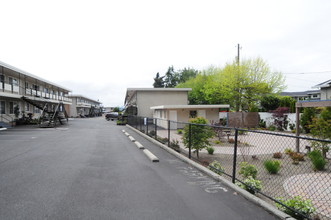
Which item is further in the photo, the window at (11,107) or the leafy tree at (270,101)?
the leafy tree at (270,101)

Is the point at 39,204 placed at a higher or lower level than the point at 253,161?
higher

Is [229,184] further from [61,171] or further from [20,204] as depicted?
[61,171]

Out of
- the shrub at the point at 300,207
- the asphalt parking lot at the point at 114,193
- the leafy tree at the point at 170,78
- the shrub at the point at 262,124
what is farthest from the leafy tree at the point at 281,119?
the leafy tree at the point at 170,78

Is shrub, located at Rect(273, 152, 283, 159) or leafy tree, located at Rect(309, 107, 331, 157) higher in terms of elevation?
leafy tree, located at Rect(309, 107, 331, 157)

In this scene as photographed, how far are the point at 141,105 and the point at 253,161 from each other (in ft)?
68.8

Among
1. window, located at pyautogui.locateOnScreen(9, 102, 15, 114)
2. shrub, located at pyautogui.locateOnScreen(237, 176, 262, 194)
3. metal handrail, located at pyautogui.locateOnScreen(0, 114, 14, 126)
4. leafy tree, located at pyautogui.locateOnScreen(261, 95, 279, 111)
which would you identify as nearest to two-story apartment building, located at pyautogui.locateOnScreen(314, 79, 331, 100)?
leafy tree, located at pyautogui.locateOnScreen(261, 95, 279, 111)

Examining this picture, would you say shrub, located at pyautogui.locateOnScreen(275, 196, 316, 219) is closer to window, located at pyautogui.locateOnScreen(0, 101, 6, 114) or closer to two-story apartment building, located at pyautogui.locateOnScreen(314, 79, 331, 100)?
two-story apartment building, located at pyautogui.locateOnScreen(314, 79, 331, 100)

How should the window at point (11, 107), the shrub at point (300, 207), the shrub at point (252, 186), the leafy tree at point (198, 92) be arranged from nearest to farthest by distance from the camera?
the shrub at point (300, 207) → the shrub at point (252, 186) → the window at point (11, 107) → the leafy tree at point (198, 92)

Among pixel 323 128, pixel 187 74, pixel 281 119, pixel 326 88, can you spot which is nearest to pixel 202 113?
pixel 281 119

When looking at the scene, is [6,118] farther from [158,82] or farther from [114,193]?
[158,82]

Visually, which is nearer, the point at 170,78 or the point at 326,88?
the point at 326,88

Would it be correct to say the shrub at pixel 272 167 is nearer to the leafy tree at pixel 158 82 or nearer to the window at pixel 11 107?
the window at pixel 11 107

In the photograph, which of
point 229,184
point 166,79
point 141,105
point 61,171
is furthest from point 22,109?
point 166,79

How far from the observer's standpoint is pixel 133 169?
5.68 meters
